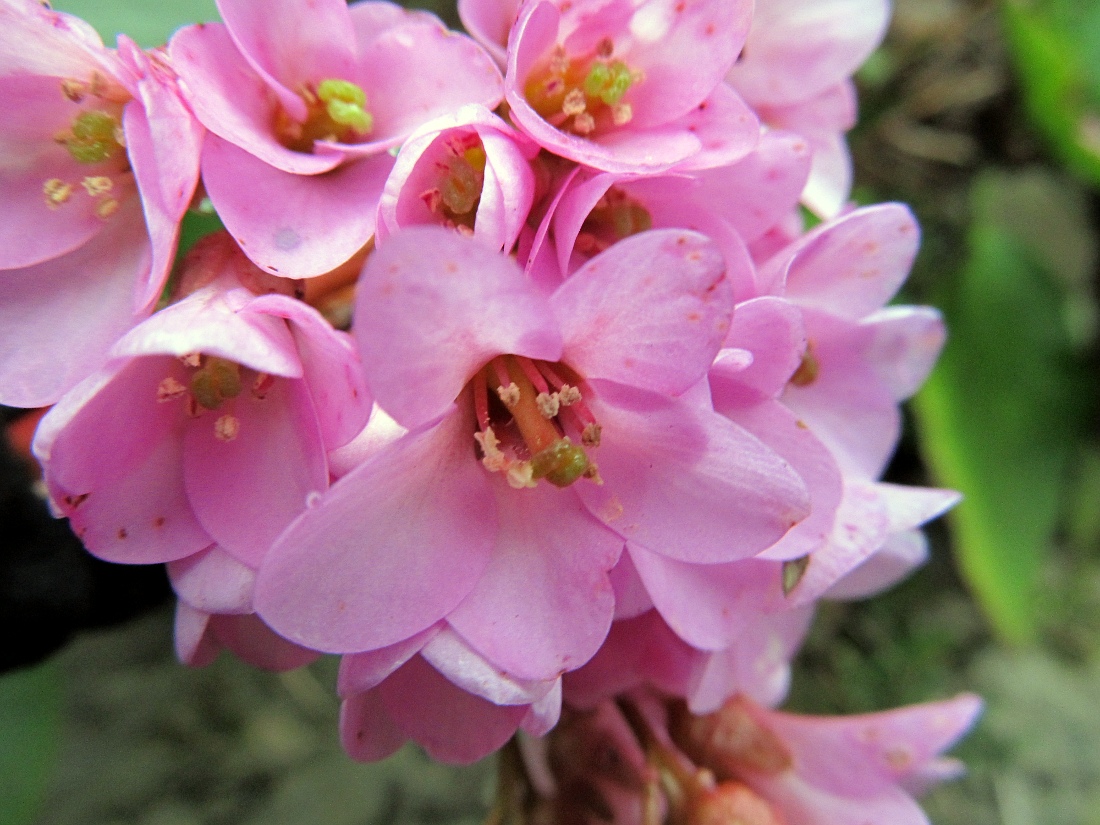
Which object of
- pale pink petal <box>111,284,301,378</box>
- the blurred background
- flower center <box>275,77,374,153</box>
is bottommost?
the blurred background

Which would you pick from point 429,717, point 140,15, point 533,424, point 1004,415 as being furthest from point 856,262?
point 1004,415

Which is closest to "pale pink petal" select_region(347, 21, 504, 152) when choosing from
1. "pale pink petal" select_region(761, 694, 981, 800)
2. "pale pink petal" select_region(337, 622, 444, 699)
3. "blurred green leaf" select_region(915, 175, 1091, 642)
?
"pale pink petal" select_region(337, 622, 444, 699)

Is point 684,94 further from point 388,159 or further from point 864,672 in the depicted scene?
point 864,672

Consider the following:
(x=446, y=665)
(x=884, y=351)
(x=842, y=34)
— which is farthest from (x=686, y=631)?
(x=842, y=34)

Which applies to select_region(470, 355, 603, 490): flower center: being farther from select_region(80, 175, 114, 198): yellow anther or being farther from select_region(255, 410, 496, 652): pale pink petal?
select_region(80, 175, 114, 198): yellow anther

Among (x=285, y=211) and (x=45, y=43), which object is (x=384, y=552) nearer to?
(x=285, y=211)

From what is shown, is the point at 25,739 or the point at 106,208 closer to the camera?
the point at 106,208
